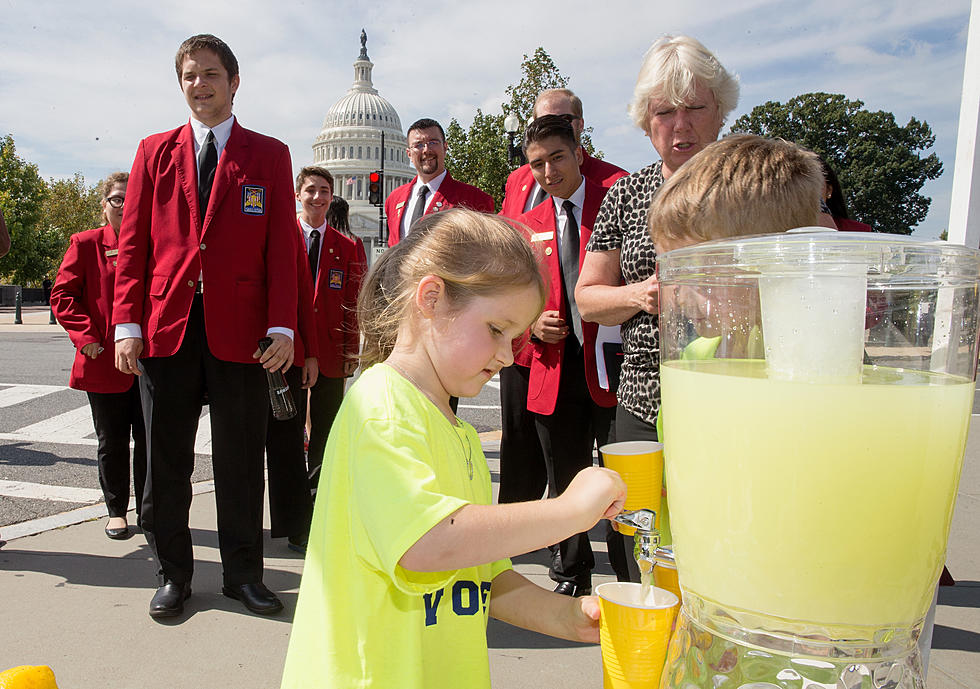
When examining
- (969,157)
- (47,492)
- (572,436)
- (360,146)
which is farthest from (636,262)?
(360,146)

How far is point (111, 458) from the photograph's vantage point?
13.8ft

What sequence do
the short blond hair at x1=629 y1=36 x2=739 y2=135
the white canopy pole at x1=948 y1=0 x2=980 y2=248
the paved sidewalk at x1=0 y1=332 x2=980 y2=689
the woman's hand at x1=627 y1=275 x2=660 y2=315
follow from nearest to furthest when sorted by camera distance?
the woman's hand at x1=627 y1=275 x2=660 y2=315
the short blond hair at x1=629 y1=36 x2=739 y2=135
the paved sidewalk at x1=0 y1=332 x2=980 y2=689
the white canopy pole at x1=948 y1=0 x2=980 y2=248

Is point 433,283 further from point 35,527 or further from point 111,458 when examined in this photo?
point 35,527

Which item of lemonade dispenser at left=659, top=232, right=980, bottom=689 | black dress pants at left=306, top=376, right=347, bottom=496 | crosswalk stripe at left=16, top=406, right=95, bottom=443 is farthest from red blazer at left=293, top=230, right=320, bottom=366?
crosswalk stripe at left=16, top=406, right=95, bottom=443

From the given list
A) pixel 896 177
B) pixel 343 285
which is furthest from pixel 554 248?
pixel 896 177

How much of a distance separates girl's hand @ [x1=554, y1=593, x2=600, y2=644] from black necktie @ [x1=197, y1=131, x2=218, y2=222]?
8.46 feet

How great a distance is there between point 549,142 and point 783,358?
117 inches

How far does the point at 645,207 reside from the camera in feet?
7.50

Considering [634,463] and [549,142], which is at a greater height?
[549,142]

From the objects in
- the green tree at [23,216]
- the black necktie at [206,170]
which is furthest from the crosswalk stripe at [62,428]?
the green tree at [23,216]

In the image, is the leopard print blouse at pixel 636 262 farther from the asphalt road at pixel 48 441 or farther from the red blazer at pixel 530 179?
the asphalt road at pixel 48 441

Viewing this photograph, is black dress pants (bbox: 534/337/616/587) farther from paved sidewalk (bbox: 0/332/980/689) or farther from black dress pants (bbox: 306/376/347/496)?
black dress pants (bbox: 306/376/347/496)

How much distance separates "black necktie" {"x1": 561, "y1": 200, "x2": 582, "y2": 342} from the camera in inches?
136

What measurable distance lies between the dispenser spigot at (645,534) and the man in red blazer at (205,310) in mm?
2526
